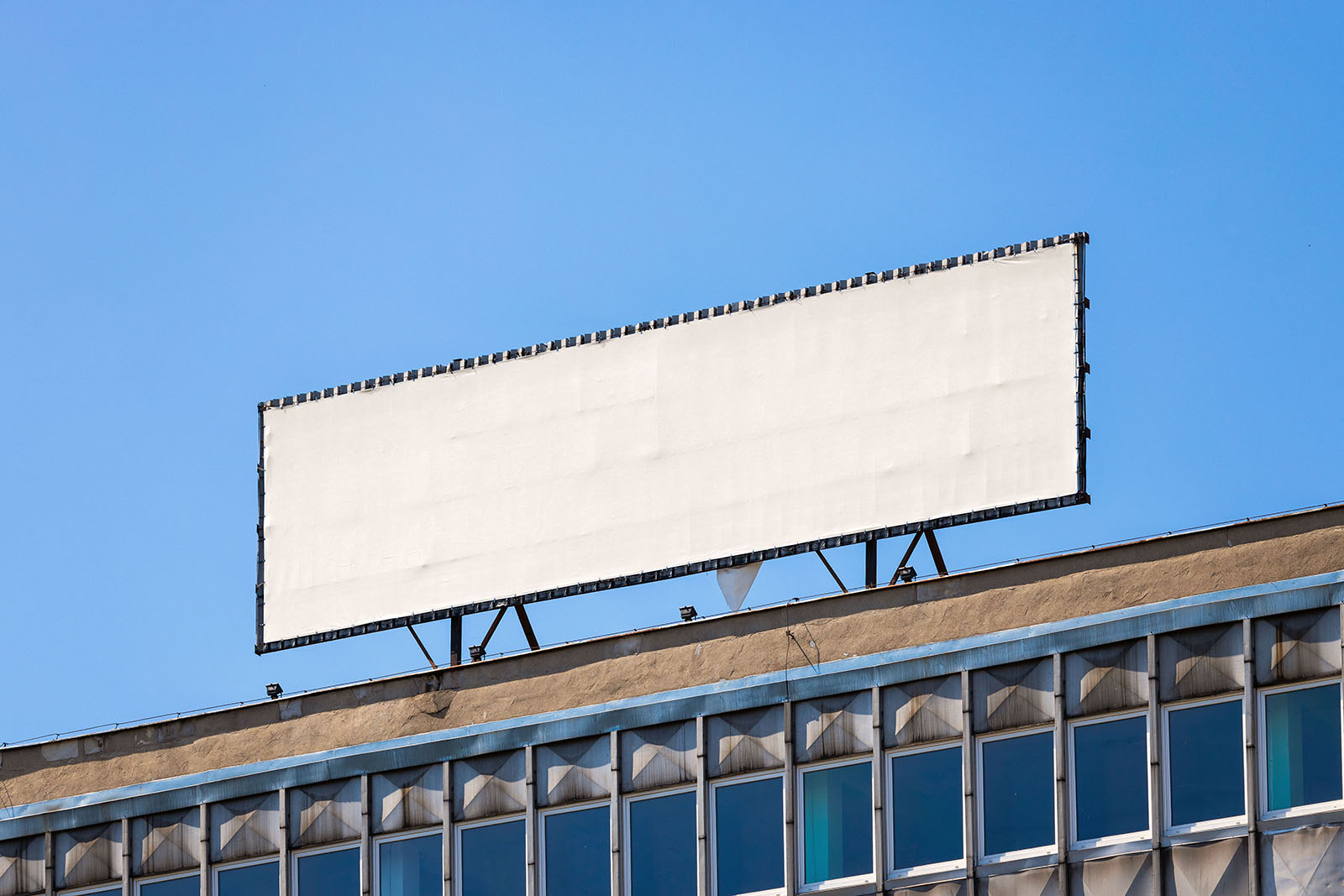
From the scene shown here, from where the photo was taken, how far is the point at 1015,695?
128 feet

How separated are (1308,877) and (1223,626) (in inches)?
134

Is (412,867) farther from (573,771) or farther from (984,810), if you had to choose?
(984,810)

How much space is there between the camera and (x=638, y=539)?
4712 centimetres

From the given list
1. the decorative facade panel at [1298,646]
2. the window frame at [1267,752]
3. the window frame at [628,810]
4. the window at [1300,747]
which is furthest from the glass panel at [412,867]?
the decorative facade panel at [1298,646]

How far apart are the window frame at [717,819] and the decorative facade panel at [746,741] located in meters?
0.09

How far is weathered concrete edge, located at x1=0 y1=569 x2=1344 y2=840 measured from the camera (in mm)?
37812

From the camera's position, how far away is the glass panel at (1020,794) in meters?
38.3

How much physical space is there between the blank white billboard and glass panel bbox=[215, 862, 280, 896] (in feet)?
21.2

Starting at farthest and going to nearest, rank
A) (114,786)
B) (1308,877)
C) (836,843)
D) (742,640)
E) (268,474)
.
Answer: (268,474), (114,786), (742,640), (836,843), (1308,877)

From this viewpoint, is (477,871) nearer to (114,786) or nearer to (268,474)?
(114,786)

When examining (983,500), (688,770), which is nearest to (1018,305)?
(983,500)

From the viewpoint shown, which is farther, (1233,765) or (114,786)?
(114,786)

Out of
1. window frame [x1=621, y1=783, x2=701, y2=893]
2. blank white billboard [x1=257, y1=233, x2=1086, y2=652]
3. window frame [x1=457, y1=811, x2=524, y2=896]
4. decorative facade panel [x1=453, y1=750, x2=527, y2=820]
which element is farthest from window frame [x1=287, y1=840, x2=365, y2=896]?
blank white billboard [x1=257, y1=233, x2=1086, y2=652]

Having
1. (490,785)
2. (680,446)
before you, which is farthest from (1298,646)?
(680,446)
